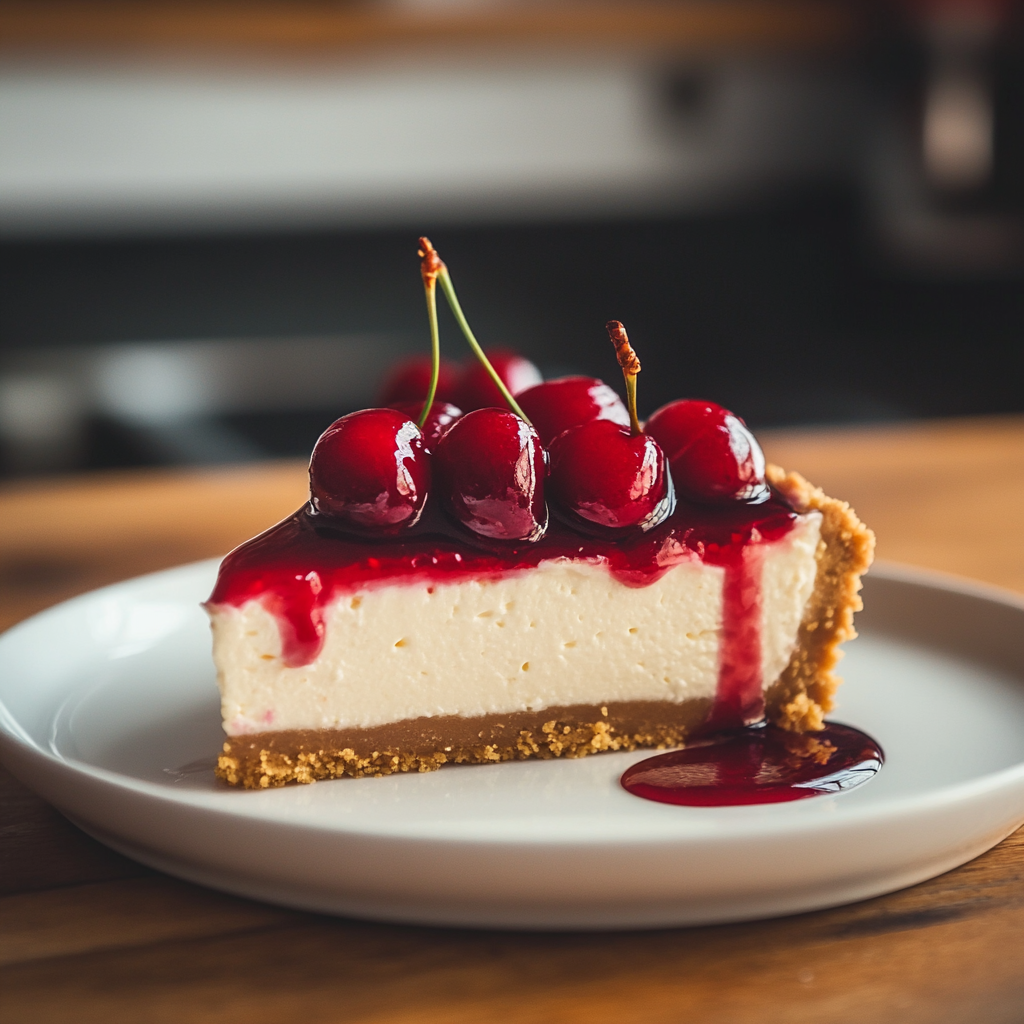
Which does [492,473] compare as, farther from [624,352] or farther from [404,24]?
[404,24]

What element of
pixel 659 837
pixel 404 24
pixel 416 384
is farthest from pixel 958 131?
pixel 659 837

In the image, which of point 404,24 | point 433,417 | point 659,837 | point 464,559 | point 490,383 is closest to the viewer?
point 659,837

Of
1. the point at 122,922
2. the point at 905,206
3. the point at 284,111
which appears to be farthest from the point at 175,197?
the point at 122,922

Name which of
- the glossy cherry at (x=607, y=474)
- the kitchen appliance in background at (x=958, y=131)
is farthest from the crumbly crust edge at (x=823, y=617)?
the kitchen appliance in background at (x=958, y=131)

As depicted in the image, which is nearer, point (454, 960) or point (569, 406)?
point (454, 960)

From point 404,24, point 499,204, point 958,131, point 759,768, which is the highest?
point 404,24

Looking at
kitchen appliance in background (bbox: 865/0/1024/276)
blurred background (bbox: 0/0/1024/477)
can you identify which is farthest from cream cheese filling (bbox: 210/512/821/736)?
kitchen appliance in background (bbox: 865/0/1024/276)

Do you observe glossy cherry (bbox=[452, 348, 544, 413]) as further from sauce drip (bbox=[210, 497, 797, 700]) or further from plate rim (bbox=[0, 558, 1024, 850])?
plate rim (bbox=[0, 558, 1024, 850])

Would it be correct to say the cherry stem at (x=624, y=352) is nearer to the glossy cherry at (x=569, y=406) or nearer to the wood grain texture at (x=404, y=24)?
the glossy cherry at (x=569, y=406)
